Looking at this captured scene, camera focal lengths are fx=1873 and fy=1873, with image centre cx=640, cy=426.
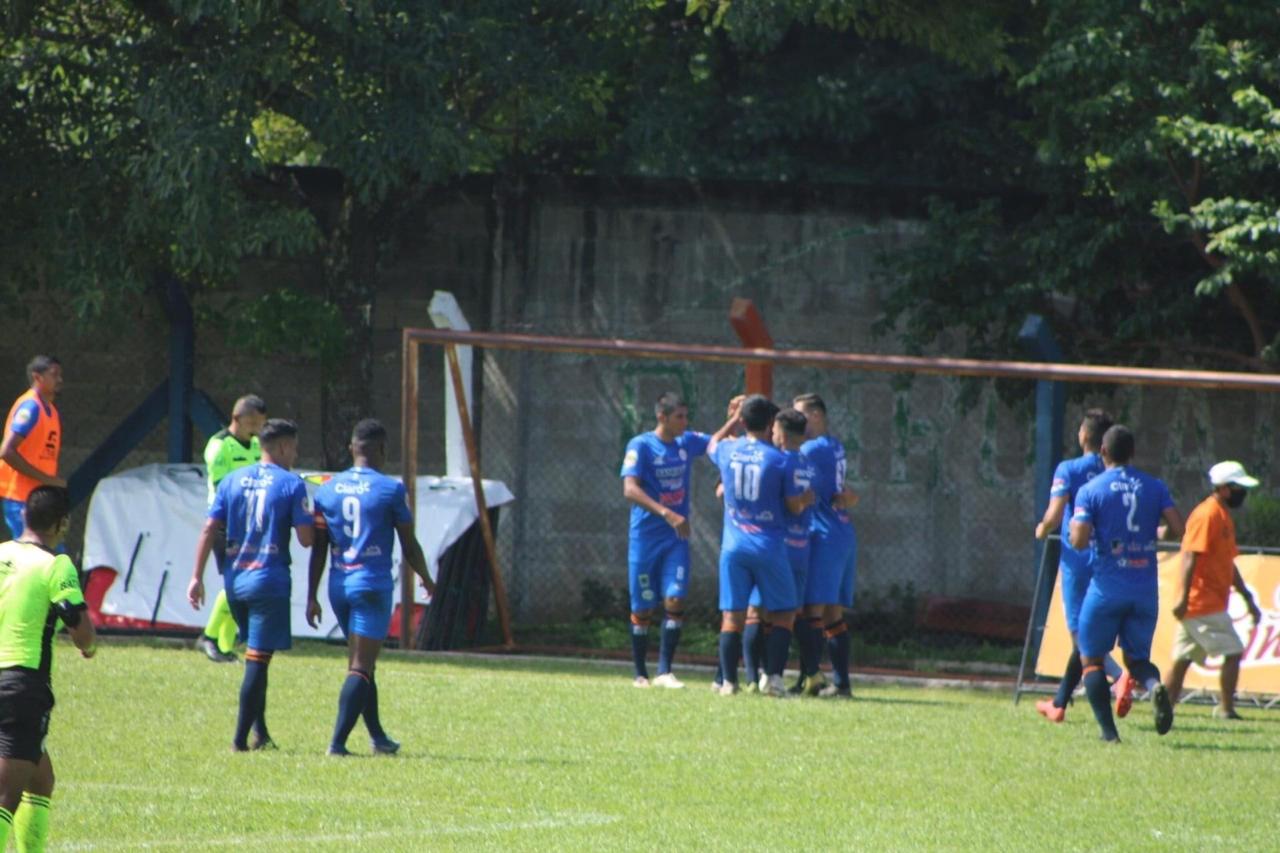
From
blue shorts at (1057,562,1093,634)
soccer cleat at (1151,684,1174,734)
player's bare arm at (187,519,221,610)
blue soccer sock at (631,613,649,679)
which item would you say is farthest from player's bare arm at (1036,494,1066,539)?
player's bare arm at (187,519,221,610)

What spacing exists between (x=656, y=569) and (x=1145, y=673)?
3815 mm

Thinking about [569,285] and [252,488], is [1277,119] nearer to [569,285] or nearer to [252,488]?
[569,285]

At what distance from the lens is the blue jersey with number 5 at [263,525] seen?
10.2 metres

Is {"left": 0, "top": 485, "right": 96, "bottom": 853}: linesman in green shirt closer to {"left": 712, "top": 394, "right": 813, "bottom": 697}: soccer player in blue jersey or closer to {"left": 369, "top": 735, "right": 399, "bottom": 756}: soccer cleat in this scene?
{"left": 369, "top": 735, "right": 399, "bottom": 756}: soccer cleat

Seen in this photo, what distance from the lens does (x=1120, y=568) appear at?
11.1m

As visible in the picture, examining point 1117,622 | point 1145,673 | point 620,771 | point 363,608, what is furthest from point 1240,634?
point 363,608

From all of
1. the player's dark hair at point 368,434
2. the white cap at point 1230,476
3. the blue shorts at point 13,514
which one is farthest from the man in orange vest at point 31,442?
the white cap at point 1230,476

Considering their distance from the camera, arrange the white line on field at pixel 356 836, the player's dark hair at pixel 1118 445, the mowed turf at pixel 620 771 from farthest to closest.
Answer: the player's dark hair at pixel 1118 445 → the mowed turf at pixel 620 771 → the white line on field at pixel 356 836

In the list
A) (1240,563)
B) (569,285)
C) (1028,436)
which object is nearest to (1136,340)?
(1028,436)

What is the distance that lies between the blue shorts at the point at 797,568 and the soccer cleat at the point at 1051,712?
1.83 metres

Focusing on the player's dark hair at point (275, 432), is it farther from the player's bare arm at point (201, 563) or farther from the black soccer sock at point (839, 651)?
the black soccer sock at point (839, 651)

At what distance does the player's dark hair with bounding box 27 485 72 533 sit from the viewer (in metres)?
7.10

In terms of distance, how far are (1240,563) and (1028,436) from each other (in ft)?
13.6

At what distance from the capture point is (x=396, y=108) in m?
15.8
